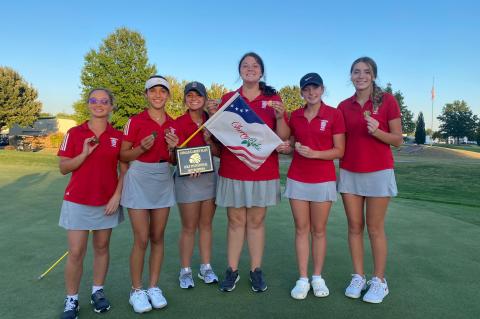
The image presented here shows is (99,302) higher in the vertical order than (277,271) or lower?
higher

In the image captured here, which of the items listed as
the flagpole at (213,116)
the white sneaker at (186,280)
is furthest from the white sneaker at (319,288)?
the flagpole at (213,116)

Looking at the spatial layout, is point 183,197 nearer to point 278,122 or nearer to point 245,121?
point 245,121

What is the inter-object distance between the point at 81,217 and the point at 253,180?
4.97 feet

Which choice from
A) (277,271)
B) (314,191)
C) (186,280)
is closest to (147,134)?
(186,280)

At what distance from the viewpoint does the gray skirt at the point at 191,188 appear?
3.45 m

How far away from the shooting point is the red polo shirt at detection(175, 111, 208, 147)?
3410mm

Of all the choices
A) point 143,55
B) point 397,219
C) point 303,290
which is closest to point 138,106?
point 143,55

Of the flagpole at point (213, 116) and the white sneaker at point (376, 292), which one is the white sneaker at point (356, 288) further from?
the flagpole at point (213, 116)

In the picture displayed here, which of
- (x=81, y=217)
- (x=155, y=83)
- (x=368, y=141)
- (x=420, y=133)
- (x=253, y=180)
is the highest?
(x=420, y=133)

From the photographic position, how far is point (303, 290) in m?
3.28

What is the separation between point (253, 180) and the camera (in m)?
3.42

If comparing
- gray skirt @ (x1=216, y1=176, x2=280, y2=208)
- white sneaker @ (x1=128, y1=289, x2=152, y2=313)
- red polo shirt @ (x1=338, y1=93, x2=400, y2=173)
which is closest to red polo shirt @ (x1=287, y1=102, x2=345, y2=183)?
red polo shirt @ (x1=338, y1=93, x2=400, y2=173)

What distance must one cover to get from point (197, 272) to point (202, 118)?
1.71 metres

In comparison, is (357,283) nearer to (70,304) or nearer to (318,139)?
(318,139)
